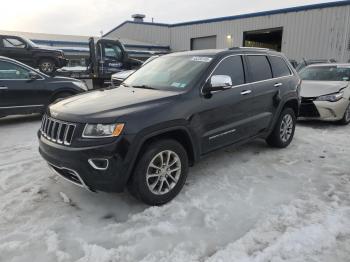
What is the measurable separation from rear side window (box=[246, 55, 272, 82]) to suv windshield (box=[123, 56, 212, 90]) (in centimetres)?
89

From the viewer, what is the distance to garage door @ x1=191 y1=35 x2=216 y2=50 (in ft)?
81.7

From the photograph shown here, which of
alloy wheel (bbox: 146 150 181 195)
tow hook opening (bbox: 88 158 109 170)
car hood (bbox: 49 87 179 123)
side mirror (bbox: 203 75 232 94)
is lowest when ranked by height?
alloy wheel (bbox: 146 150 181 195)

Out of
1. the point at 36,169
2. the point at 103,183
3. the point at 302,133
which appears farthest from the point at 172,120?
the point at 302,133

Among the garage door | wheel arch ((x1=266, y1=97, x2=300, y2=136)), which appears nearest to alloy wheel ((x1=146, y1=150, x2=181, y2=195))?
wheel arch ((x1=266, y1=97, x2=300, y2=136))

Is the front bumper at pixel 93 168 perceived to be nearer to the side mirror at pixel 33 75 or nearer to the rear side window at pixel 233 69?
the rear side window at pixel 233 69

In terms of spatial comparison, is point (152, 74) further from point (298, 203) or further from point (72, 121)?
point (298, 203)

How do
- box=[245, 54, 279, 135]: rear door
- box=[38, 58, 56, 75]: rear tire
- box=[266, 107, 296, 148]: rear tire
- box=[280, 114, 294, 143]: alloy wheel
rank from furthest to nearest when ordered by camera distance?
box=[38, 58, 56, 75]: rear tire → box=[280, 114, 294, 143]: alloy wheel → box=[266, 107, 296, 148]: rear tire → box=[245, 54, 279, 135]: rear door

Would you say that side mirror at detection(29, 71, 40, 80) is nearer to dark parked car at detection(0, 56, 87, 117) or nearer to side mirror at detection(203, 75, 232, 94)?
dark parked car at detection(0, 56, 87, 117)

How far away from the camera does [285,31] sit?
20391 mm

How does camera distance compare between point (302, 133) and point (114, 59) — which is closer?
point (302, 133)

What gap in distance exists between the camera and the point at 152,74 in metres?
4.57

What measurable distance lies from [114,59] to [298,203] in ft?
36.8

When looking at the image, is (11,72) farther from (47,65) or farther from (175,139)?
(47,65)

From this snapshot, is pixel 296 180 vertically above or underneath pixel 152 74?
underneath
